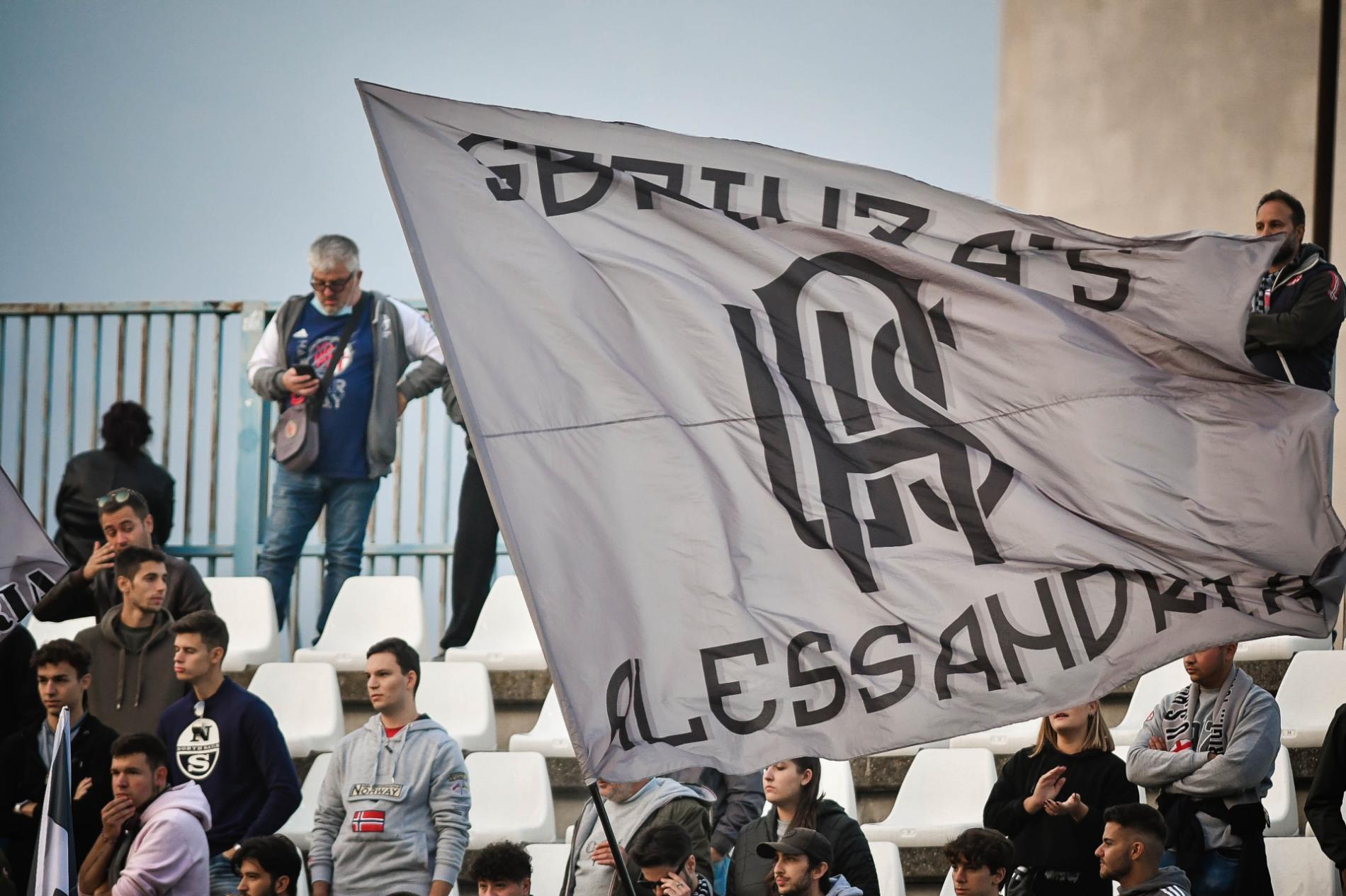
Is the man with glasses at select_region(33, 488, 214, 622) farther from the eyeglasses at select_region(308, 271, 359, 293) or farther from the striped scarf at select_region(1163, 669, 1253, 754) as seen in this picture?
the striped scarf at select_region(1163, 669, 1253, 754)

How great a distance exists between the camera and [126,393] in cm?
1166

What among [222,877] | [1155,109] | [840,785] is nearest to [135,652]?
[222,877]

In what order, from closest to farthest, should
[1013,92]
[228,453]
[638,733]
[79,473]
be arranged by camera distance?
1. [638,733]
2. [79,473]
3. [228,453]
4. [1013,92]

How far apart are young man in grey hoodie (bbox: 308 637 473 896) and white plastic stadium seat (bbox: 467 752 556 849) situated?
805 millimetres

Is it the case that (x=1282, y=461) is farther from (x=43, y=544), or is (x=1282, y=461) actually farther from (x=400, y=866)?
(x=43, y=544)

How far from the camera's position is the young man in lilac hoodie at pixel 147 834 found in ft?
20.9

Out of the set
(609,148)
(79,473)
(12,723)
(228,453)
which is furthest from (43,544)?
(228,453)

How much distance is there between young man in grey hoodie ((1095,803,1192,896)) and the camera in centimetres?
583

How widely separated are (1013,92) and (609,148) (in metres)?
9.57

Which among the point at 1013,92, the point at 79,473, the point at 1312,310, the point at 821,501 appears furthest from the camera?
the point at 1013,92

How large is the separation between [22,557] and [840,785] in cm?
339

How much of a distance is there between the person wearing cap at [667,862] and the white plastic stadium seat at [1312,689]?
3124 millimetres

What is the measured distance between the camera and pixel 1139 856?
5.84m

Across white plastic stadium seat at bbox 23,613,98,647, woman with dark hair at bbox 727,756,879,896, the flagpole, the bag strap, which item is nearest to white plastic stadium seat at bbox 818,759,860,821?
woman with dark hair at bbox 727,756,879,896
